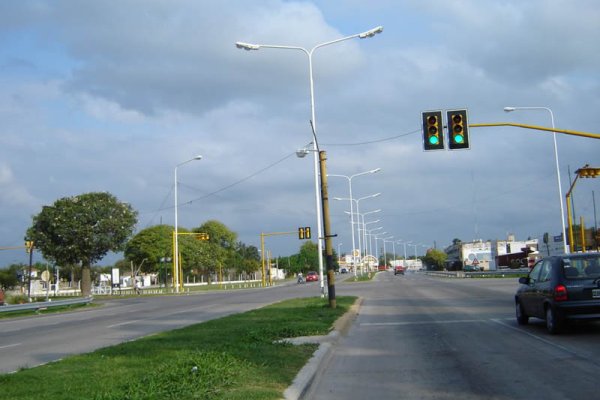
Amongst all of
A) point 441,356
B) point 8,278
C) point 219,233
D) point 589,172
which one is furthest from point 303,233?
point 219,233

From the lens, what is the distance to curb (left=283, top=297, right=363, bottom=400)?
855 centimetres

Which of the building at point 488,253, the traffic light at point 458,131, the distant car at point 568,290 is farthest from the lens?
the building at point 488,253

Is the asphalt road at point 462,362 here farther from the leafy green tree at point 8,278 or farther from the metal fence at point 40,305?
the leafy green tree at point 8,278

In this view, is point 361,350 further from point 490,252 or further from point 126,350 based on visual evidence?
point 490,252

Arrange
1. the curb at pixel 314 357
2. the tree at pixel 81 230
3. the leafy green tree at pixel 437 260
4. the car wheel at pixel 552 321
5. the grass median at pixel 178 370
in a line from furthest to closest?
the leafy green tree at pixel 437 260
the tree at pixel 81 230
the car wheel at pixel 552 321
the curb at pixel 314 357
the grass median at pixel 178 370

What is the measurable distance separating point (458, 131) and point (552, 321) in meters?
7.48

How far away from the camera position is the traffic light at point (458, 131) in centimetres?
1950

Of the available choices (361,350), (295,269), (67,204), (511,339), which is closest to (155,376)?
(361,350)

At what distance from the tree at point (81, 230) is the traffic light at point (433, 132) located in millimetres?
40993

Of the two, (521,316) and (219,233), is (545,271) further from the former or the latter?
(219,233)

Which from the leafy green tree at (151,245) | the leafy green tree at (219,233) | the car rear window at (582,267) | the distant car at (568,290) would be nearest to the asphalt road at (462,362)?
the distant car at (568,290)

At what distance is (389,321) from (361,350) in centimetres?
640

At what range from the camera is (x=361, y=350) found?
43.0ft

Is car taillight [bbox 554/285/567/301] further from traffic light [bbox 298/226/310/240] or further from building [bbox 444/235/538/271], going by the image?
building [bbox 444/235/538/271]
